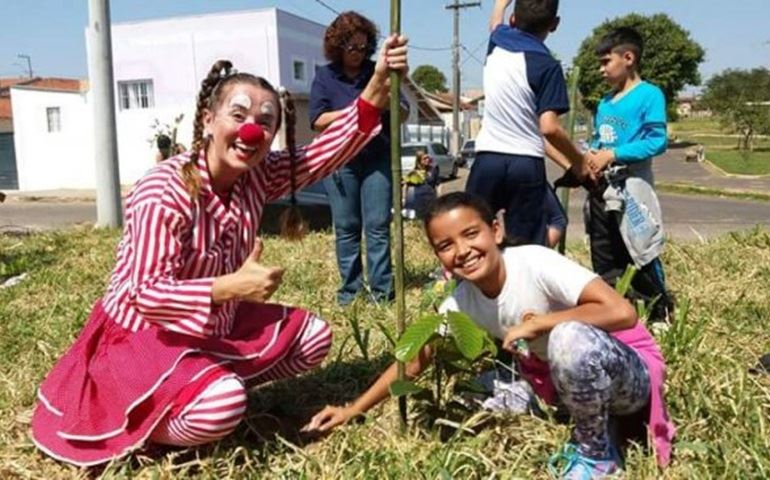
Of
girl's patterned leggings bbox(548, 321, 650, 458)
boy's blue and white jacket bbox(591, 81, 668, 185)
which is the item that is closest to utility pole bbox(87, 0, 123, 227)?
boy's blue and white jacket bbox(591, 81, 668, 185)

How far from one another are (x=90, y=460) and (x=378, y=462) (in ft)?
2.76

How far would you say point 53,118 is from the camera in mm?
24812

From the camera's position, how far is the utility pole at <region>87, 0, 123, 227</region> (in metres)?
9.16

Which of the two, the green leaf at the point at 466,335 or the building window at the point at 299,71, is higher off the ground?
the building window at the point at 299,71

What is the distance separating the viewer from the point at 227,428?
7.13 feet

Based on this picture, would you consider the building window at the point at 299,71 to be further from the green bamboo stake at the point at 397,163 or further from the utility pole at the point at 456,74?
the green bamboo stake at the point at 397,163

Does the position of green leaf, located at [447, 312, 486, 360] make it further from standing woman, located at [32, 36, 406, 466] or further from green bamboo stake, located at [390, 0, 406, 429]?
standing woman, located at [32, 36, 406, 466]

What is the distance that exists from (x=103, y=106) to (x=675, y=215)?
910 centimetres

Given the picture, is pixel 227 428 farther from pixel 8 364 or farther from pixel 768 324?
pixel 768 324

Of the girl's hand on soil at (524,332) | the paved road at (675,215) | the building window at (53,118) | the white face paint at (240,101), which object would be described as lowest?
the paved road at (675,215)

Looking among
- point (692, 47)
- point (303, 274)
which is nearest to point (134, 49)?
point (303, 274)

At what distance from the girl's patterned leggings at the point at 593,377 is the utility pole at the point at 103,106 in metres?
8.10

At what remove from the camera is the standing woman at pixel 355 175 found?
4000 mm

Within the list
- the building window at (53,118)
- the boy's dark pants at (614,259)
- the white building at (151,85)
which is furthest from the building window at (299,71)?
the boy's dark pants at (614,259)
